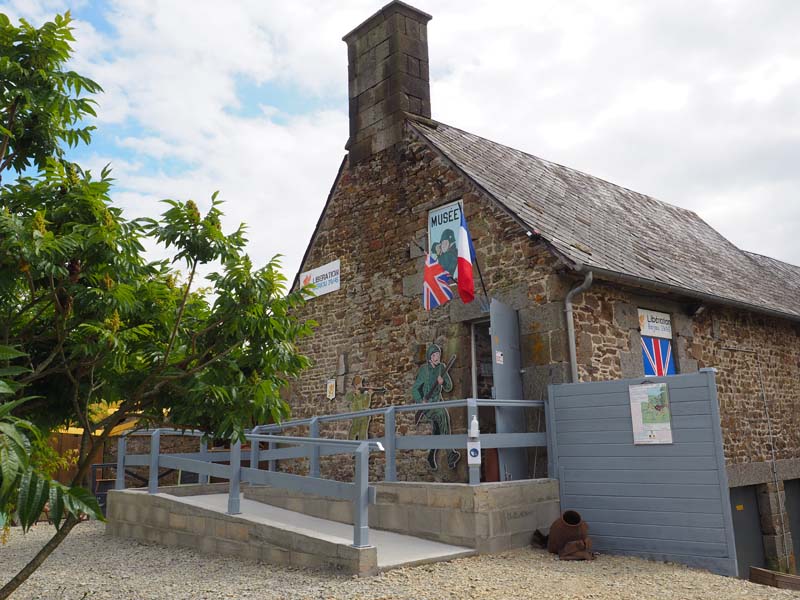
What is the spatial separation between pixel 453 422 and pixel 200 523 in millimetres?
3692

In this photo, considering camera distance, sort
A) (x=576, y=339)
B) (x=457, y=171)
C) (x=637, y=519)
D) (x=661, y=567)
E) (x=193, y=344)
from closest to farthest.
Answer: (x=193, y=344)
(x=661, y=567)
(x=637, y=519)
(x=576, y=339)
(x=457, y=171)

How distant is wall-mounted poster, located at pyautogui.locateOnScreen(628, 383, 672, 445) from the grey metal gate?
0.17ft

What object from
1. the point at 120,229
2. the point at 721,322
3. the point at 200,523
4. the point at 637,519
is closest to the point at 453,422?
the point at 637,519

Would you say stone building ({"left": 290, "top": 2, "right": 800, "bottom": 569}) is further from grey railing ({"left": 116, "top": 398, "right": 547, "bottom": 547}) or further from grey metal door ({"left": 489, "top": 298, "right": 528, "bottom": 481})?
grey railing ({"left": 116, "top": 398, "right": 547, "bottom": 547})

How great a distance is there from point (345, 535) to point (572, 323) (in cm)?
379

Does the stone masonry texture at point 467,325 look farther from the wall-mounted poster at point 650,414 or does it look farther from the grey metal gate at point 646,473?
the wall-mounted poster at point 650,414

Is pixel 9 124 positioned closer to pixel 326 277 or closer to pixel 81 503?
pixel 81 503

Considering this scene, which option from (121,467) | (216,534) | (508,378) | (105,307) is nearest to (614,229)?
(508,378)

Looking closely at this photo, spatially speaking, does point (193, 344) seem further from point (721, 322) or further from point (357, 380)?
point (721, 322)

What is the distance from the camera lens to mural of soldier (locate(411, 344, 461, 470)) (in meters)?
9.95

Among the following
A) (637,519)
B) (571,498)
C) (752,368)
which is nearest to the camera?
(637,519)

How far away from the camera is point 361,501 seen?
6016 millimetres

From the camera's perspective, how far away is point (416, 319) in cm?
1085

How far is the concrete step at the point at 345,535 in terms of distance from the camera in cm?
628
